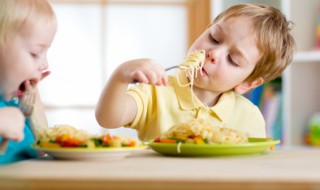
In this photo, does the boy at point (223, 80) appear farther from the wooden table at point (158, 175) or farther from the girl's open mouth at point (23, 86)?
the wooden table at point (158, 175)

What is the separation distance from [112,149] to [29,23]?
0.41 m

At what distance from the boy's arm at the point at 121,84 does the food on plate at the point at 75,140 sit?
0.14 meters

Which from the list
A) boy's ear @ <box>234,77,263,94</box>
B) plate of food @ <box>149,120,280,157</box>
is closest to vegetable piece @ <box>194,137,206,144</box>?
plate of food @ <box>149,120,280,157</box>

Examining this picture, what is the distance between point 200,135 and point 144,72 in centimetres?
21

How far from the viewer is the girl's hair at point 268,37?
1.84 m

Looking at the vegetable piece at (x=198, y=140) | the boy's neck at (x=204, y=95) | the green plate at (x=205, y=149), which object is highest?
the boy's neck at (x=204, y=95)

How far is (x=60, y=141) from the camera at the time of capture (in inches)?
45.7

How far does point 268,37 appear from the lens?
6.07 ft

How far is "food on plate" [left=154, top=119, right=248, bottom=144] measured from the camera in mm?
1282

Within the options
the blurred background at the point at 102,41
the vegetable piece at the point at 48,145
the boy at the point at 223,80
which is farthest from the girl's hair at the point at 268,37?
the blurred background at the point at 102,41

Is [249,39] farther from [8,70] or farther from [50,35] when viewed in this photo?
[8,70]

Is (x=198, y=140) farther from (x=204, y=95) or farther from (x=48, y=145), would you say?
(x=204, y=95)

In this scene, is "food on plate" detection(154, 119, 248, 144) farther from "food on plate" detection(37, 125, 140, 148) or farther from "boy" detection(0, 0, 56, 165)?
"boy" detection(0, 0, 56, 165)

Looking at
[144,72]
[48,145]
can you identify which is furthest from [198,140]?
[48,145]
